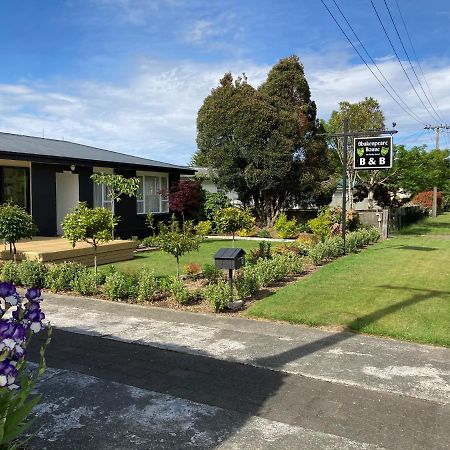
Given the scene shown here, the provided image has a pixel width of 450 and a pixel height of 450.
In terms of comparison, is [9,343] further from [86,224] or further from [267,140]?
[267,140]

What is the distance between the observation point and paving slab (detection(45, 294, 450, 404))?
14.7 feet

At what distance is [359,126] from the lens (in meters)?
26.4

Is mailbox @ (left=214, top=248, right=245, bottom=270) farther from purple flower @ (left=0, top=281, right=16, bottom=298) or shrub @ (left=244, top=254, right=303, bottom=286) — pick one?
purple flower @ (left=0, top=281, right=16, bottom=298)

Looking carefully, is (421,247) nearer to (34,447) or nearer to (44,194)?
(44,194)

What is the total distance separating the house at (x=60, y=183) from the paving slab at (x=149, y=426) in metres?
10.1

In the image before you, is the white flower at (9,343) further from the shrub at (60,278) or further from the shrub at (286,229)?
the shrub at (286,229)

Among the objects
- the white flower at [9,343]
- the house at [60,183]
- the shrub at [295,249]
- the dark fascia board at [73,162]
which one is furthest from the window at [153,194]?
the white flower at [9,343]

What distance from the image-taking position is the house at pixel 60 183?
46.1 ft

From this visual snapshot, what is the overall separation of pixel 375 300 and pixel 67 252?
23.4 ft

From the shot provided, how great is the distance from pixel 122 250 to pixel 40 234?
10.9 feet

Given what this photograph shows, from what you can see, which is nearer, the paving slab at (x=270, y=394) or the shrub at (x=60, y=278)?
the paving slab at (x=270, y=394)

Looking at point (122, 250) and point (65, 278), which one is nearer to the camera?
point (65, 278)

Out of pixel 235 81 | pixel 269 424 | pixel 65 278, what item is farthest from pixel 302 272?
pixel 235 81

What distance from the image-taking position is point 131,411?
148 inches
